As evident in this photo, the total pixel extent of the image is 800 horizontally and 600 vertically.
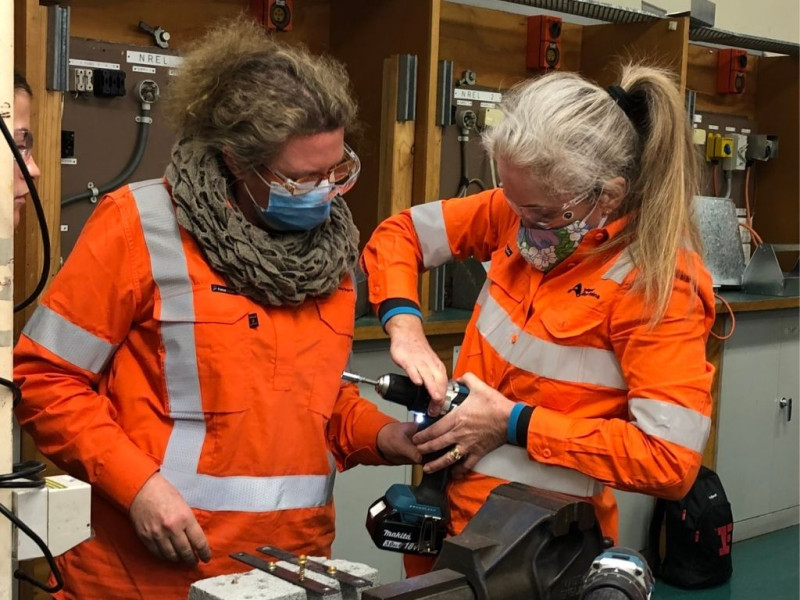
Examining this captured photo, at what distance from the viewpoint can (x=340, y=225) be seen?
5.67 feet

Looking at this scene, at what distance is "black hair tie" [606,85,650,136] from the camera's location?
156 cm

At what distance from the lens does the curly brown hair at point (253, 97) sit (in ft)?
5.00

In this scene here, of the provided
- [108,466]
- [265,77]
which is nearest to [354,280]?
[265,77]

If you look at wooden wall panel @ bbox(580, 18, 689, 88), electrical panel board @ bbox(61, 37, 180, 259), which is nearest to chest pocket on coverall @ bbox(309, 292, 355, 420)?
electrical panel board @ bbox(61, 37, 180, 259)

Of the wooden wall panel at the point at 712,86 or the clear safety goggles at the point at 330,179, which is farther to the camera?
the wooden wall panel at the point at 712,86

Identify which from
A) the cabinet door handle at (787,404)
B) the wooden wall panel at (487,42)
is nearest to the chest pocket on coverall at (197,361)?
the wooden wall panel at (487,42)

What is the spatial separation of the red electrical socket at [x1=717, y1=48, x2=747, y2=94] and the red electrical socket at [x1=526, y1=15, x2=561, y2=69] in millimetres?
1055

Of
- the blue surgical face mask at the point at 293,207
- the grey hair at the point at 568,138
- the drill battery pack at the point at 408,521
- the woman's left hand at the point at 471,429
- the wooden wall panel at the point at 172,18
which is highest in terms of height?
the wooden wall panel at the point at 172,18

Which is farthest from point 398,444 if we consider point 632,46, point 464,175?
point 632,46

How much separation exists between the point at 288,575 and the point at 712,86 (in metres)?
3.84

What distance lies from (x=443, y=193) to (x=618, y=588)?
254 cm

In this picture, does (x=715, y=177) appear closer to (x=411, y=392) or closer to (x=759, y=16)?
(x=759, y=16)

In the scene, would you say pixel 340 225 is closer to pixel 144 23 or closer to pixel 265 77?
pixel 265 77

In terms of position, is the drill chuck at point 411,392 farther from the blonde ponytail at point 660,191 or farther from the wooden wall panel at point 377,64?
the wooden wall panel at point 377,64
